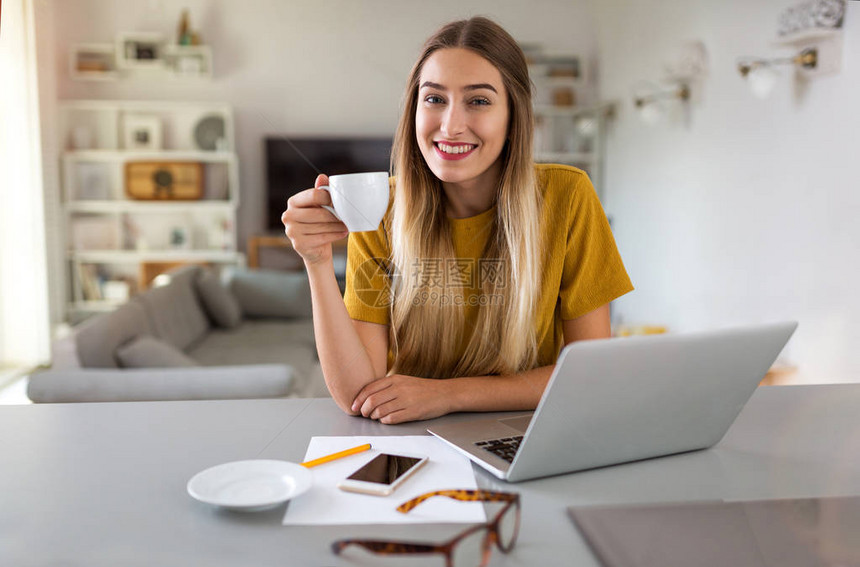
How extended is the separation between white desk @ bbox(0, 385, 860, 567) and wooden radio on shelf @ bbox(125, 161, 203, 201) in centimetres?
429

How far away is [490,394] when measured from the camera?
961 mm

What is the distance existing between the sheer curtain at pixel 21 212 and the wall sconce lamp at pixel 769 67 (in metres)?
3.69

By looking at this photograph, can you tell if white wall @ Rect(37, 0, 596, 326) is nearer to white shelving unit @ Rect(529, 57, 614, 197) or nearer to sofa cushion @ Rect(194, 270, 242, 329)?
white shelving unit @ Rect(529, 57, 614, 197)

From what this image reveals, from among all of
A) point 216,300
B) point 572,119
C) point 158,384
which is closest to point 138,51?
point 216,300

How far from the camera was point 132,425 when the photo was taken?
34.7 inches

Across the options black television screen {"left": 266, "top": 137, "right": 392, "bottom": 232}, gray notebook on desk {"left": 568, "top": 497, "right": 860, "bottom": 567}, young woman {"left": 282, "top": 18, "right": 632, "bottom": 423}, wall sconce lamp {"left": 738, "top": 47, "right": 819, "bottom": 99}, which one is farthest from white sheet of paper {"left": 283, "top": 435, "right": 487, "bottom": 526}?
black television screen {"left": 266, "top": 137, "right": 392, "bottom": 232}

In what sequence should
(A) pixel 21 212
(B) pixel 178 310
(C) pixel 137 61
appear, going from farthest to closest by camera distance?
(C) pixel 137 61 < (A) pixel 21 212 < (B) pixel 178 310

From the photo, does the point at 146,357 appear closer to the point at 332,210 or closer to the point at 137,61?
the point at 332,210

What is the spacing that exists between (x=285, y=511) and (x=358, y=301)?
551mm

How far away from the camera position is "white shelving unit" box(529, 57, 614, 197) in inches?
190

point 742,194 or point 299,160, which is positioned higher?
point 299,160


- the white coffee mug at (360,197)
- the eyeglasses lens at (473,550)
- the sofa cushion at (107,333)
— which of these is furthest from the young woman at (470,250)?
the sofa cushion at (107,333)

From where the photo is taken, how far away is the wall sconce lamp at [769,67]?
2.25 m

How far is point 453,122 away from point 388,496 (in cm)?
57
